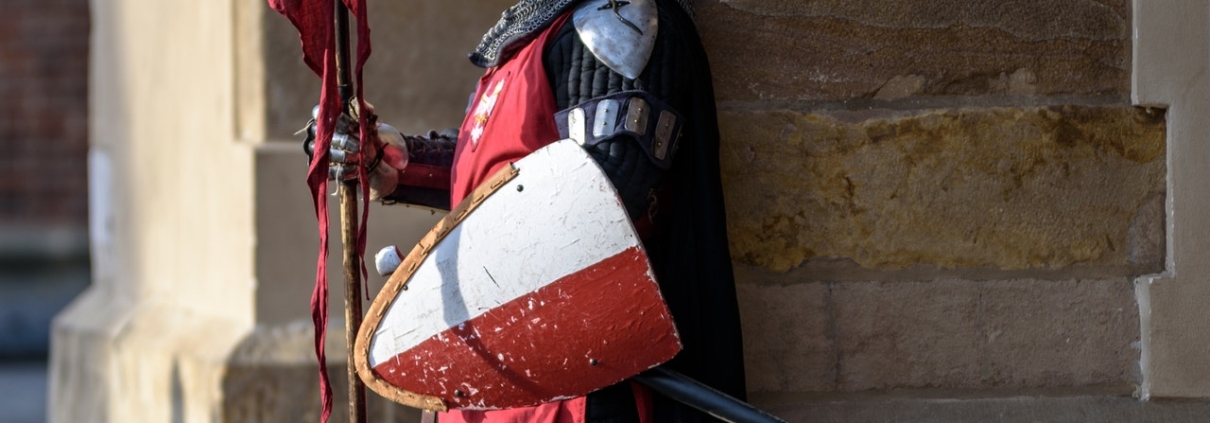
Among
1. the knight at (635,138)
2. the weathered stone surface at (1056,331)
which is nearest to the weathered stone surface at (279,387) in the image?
the knight at (635,138)

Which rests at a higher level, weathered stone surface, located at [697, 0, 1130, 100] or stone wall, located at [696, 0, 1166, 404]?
weathered stone surface, located at [697, 0, 1130, 100]

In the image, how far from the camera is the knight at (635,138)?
2.05 meters

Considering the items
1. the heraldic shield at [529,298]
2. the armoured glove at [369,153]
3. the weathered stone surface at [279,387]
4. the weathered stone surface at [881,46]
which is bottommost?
the weathered stone surface at [279,387]

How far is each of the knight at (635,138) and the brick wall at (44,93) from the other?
5.43 m

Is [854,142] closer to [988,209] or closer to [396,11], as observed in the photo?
[988,209]

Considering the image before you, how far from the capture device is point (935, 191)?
2486 mm

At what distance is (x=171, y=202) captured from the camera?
136 inches

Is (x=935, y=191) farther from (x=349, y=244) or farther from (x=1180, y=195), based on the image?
(x=349, y=244)

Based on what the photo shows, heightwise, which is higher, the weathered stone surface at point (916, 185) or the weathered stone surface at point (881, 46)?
the weathered stone surface at point (881, 46)

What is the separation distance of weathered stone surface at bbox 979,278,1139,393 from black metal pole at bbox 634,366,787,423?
649mm

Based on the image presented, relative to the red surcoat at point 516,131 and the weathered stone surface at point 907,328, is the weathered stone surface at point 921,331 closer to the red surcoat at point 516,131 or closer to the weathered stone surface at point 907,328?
the weathered stone surface at point 907,328

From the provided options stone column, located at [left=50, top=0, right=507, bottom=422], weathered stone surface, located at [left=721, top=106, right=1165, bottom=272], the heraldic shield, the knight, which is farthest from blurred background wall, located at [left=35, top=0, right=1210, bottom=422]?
stone column, located at [left=50, top=0, right=507, bottom=422]

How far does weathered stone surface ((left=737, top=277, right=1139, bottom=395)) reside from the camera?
2504mm

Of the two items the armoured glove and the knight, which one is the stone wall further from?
the armoured glove
